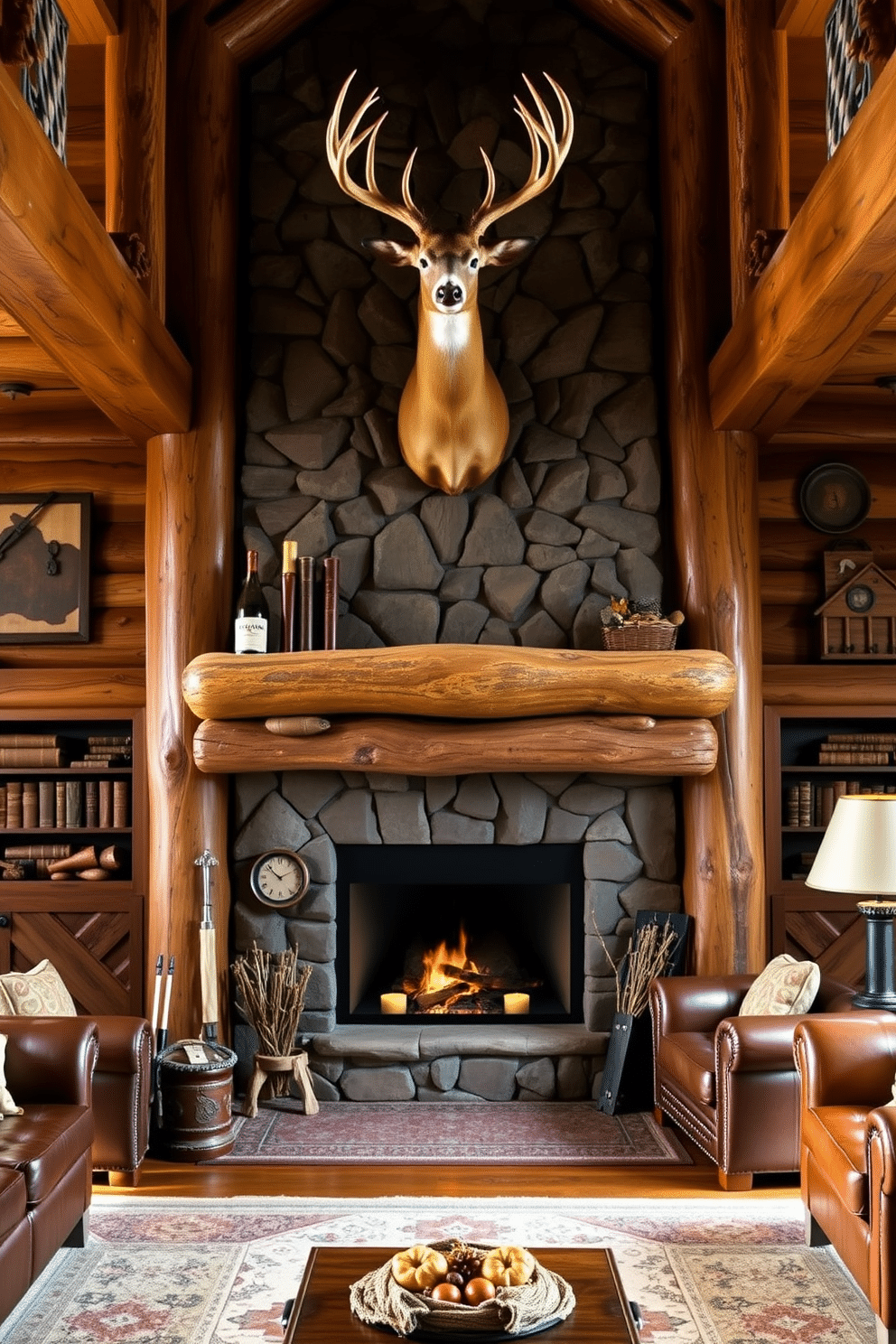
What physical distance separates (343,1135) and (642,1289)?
5.57ft

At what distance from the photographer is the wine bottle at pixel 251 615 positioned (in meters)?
5.29

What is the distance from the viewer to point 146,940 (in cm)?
570

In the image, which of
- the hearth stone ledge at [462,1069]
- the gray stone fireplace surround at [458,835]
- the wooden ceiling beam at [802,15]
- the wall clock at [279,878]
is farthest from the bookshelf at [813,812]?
the wooden ceiling beam at [802,15]

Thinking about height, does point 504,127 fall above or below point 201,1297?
above

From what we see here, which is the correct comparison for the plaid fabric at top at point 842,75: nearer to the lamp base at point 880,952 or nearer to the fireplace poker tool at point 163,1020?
the lamp base at point 880,952

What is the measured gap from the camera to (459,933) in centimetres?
598

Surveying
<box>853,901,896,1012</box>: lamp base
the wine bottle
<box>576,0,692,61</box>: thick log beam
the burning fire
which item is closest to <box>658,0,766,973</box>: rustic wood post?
<box>576,0,692,61</box>: thick log beam

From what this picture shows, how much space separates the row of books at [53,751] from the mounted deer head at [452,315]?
6.16 ft

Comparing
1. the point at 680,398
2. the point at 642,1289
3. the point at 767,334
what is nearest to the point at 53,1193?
the point at 642,1289

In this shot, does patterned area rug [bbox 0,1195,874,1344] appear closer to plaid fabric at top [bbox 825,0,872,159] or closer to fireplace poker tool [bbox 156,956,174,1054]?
fireplace poker tool [bbox 156,956,174,1054]

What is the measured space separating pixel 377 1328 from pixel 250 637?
3.20m

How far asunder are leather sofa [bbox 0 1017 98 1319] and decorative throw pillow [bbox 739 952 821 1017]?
226cm

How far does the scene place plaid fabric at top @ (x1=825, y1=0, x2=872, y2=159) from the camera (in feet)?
12.1

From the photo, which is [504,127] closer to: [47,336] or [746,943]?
[47,336]
